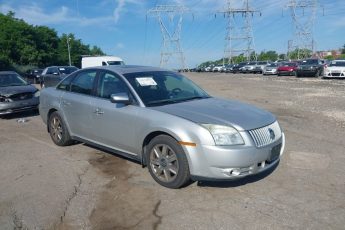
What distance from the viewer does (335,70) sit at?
26156 millimetres

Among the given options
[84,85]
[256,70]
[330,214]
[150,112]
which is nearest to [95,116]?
[84,85]

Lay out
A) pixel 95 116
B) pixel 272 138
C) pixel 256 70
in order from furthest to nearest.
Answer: pixel 256 70, pixel 95 116, pixel 272 138

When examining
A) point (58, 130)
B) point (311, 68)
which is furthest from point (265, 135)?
point (311, 68)

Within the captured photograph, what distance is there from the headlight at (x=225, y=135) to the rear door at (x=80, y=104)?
7.92 ft

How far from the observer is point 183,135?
454 cm

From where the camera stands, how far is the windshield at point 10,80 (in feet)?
40.1

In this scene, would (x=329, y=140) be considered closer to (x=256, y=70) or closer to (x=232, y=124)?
(x=232, y=124)

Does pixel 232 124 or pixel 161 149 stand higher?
pixel 232 124

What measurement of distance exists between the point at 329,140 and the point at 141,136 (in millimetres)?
4188

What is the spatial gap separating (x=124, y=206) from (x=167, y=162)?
836 mm

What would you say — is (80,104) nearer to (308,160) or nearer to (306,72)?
(308,160)

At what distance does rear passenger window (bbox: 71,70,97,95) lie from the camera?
20.7 feet

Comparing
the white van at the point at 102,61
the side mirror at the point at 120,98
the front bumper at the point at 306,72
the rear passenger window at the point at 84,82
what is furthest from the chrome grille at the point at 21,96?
the front bumper at the point at 306,72

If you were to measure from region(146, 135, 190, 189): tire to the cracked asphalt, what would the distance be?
13 cm
